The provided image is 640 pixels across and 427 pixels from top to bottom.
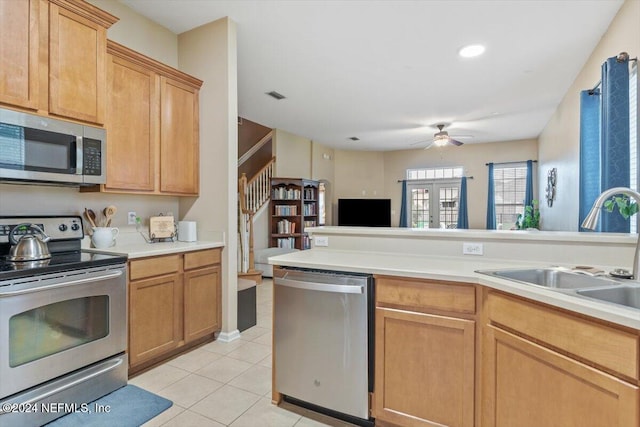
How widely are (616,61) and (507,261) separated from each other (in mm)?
1822

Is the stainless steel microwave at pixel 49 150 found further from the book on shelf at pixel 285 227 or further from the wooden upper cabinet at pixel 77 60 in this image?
the book on shelf at pixel 285 227

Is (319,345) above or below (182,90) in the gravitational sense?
below

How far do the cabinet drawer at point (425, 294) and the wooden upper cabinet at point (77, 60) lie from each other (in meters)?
2.32

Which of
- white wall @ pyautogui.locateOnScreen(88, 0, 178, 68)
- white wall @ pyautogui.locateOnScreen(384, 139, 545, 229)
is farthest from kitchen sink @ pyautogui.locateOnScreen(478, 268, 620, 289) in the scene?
white wall @ pyautogui.locateOnScreen(384, 139, 545, 229)

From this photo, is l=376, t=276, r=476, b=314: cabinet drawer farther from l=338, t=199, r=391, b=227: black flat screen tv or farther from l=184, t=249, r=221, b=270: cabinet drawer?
l=338, t=199, r=391, b=227: black flat screen tv

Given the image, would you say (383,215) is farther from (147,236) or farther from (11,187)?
(11,187)

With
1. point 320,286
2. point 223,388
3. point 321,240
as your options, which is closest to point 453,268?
point 320,286

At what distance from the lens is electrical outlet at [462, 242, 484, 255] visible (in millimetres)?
2010

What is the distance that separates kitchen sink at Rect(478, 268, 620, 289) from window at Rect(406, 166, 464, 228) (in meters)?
7.12

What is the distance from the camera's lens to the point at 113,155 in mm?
2490

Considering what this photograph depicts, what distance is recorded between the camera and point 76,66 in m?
2.17

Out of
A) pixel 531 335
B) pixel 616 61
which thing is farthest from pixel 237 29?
pixel 531 335

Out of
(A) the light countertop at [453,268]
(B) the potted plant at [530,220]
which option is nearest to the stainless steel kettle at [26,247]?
(A) the light countertop at [453,268]

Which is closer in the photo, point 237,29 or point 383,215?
point 237,29
